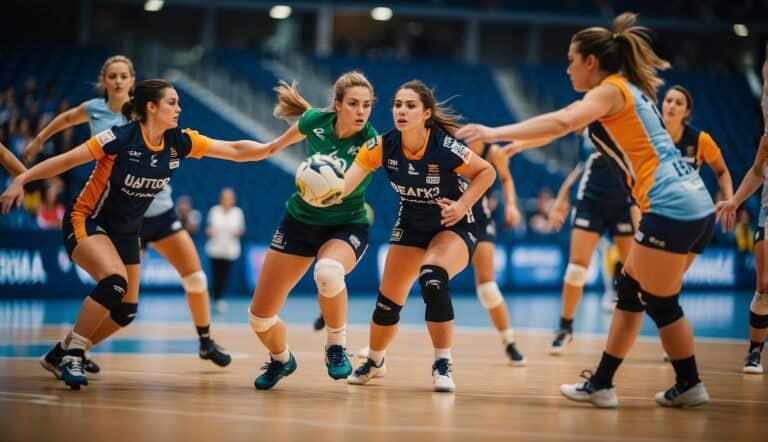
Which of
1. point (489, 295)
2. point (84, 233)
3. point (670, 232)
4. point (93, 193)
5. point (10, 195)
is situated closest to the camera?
point (670, 232)

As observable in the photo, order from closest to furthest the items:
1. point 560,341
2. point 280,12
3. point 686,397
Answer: point 686,397 → point 560,341 → point 280,12

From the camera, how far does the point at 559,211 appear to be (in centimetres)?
1018

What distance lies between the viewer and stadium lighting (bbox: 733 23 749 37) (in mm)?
30203

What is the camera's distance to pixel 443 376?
7105mm

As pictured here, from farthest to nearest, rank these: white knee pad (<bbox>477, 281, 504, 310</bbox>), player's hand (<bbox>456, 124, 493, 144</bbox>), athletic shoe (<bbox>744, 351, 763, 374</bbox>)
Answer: white knee pad (<bbox>477, 281, 504, 310</bbox>), athletic shoe (<bbox>744, 351, 763, 374</bbox>), player's hand (<bbox>456, 124, 493, 144</bbox>)

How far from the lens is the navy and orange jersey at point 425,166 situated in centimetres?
709

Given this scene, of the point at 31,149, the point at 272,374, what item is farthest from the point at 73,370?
the point at 31,149

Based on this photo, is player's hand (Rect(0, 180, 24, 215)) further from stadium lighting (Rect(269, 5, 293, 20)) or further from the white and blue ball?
stadium lighting (Rect(269, 5, 293, 20))

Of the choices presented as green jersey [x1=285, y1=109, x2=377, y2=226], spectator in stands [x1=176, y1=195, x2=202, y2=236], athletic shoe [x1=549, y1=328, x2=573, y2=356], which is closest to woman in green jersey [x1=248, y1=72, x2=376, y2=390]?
green jersey [x1=285, y1=109, x2=377, y2=226]

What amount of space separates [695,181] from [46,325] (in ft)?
25.8

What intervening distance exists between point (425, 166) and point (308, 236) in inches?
37.6

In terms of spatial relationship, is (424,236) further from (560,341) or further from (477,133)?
(560,341)

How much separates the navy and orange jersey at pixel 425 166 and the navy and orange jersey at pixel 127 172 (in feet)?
4.22

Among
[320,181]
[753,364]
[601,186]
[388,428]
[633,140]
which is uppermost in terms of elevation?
[601,186]
